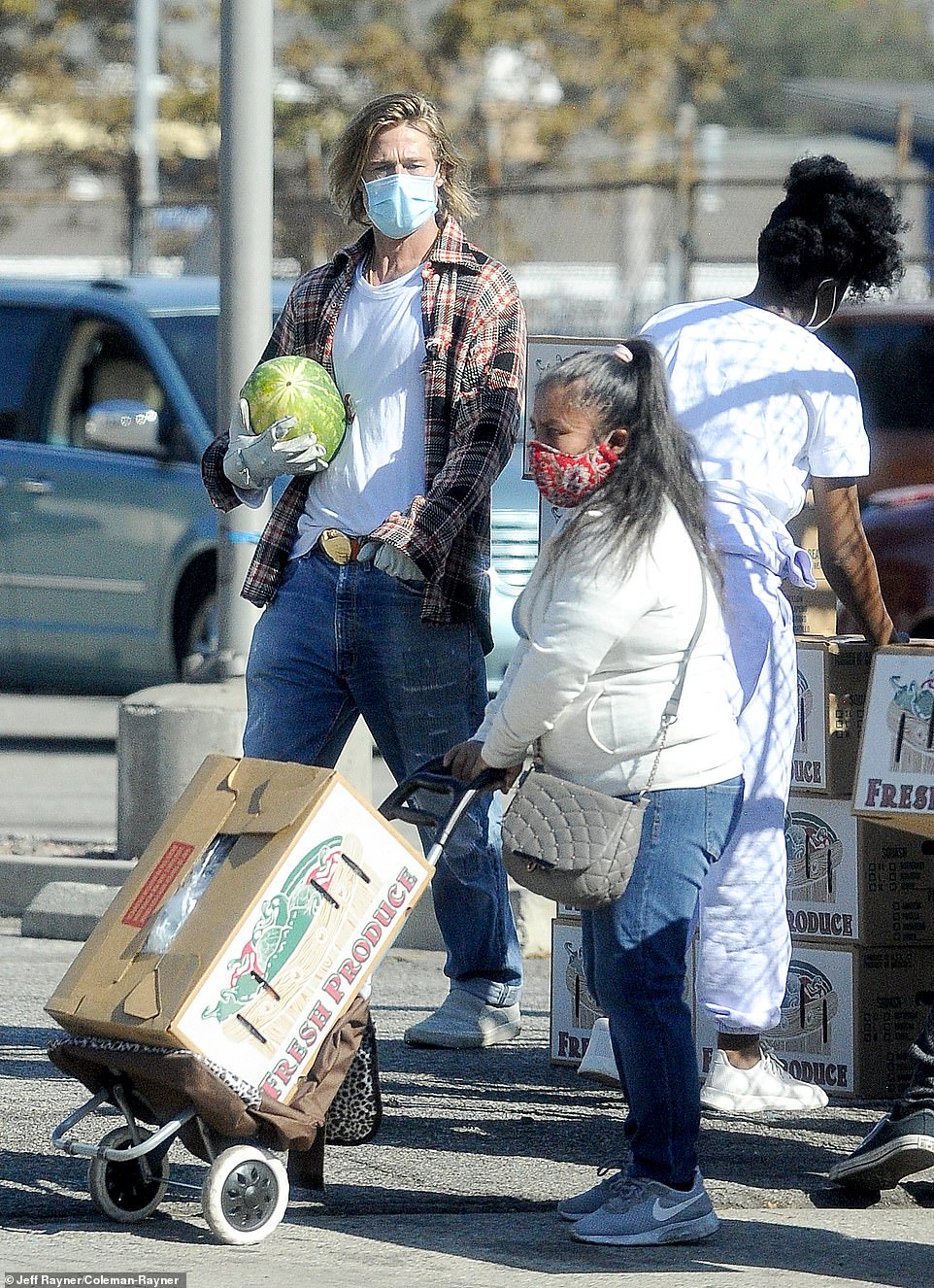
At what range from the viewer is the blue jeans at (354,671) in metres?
4.70

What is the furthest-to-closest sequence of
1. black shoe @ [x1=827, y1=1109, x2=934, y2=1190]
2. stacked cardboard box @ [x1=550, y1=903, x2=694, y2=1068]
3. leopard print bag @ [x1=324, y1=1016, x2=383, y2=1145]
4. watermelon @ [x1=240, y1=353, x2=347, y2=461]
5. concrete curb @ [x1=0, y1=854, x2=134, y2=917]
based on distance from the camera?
concrete curb @ [x1=0, y1=854, x2=134, y2=917] < stacked cardboard box @ [x1=550, y1=903, x2=694, y2=1068] < watermelon @ [x1=240, y1=353, x2=347, y2=461] < leopard print bag @ [x1=324, y1=1016, x2=383, y2=1145] < black shoe @ [x1=827, y1=1109, x2=934, y2=1190]

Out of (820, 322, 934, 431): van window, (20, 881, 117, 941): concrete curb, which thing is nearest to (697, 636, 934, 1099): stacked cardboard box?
(20, 881, 117, 941): concrete curb

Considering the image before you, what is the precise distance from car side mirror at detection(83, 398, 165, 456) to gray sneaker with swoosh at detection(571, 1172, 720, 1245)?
245 inches

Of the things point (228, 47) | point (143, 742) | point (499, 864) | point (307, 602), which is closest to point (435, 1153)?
point (499, 864)

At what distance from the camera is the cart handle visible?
3.77 metres

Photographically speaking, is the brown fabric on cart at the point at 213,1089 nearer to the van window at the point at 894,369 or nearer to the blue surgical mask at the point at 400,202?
the blue surgical mask at the point at 400,202

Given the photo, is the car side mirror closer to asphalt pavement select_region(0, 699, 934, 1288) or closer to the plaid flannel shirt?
asphalt pavement select_region(0, 699, 934, 1288)

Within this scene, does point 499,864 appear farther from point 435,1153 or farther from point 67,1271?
point 67,1271

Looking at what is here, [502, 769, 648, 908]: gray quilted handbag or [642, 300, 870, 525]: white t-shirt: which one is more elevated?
[642, 300, 870, 525]: white t-shirt

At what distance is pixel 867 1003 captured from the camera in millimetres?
4758

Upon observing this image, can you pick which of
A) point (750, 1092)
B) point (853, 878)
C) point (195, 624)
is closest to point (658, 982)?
point (750, 1092)

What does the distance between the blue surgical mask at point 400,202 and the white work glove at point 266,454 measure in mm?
554

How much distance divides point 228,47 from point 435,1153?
3839 millimetres

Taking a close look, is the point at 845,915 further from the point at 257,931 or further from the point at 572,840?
the point at 257,931
